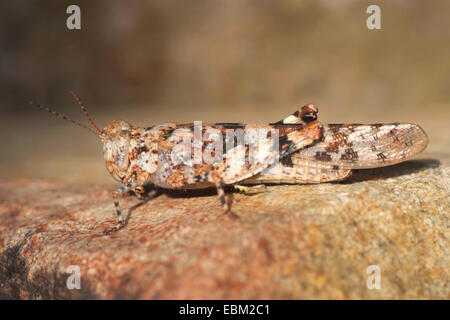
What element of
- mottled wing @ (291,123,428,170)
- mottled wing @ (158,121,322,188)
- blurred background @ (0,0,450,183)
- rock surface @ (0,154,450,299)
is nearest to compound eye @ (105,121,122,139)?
mottled wing @ (158,121,322,188)

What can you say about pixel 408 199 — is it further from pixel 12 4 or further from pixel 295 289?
pixel 12 4

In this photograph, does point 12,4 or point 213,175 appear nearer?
point 213,175

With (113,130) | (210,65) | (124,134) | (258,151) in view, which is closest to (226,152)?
(258,151)

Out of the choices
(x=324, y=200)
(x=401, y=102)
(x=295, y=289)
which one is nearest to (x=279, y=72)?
(x=401, y=102)

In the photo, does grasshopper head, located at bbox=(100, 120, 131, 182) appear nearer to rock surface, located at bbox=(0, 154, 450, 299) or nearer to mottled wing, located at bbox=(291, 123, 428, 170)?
rock surface, located at bbox=(0, 154, 450, 299)

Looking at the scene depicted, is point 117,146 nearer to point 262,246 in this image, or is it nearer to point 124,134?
point 124,134

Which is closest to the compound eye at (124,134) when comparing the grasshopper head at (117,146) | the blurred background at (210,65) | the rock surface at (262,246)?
the grasshopper head at (117,146)

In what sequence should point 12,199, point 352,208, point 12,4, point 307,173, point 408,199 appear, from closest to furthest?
point 352,208 < point 408,199 < point 307,173 < point 12,199 < point 12,4
